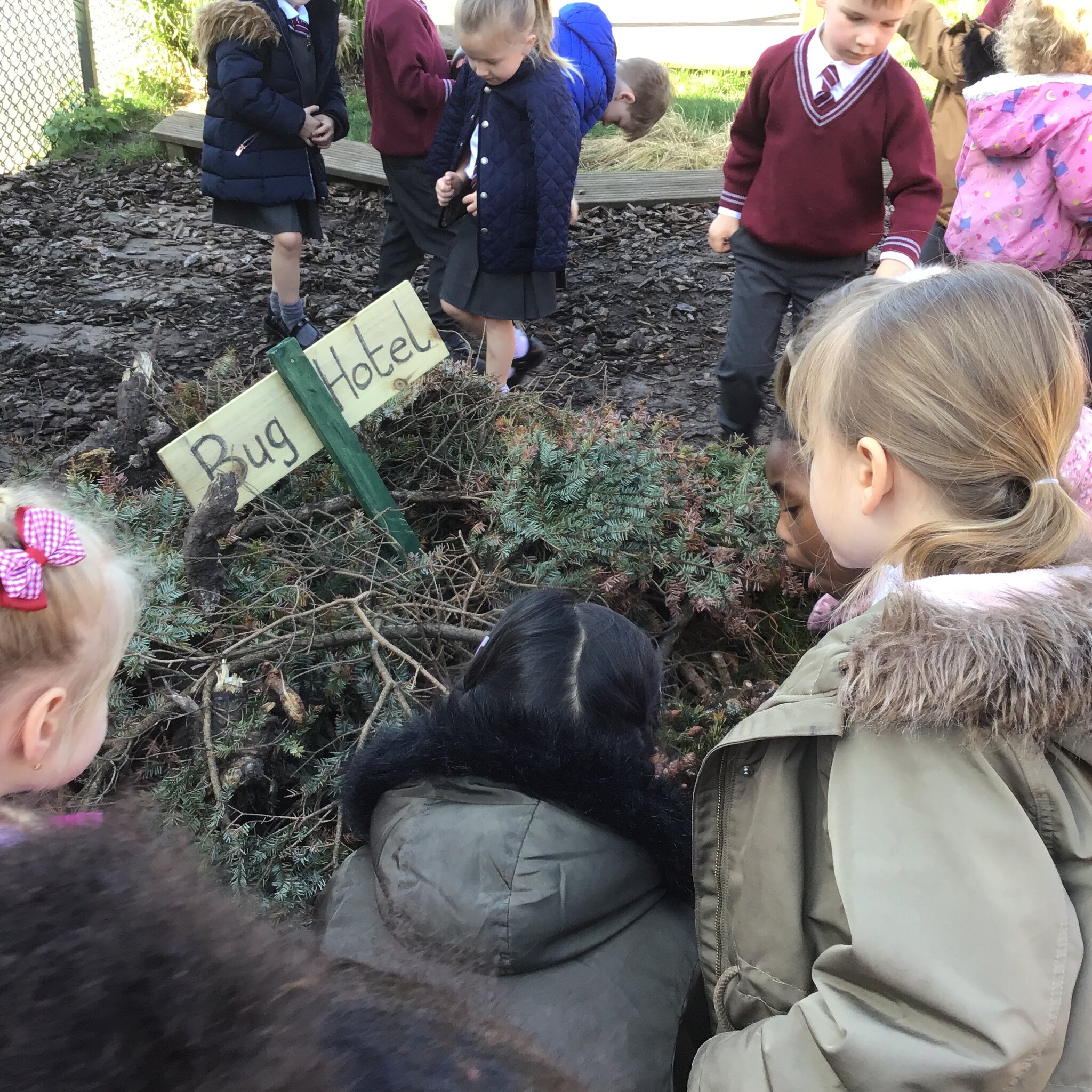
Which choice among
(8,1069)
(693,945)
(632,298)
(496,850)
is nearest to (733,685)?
(693,945)

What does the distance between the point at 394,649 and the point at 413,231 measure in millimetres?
3112

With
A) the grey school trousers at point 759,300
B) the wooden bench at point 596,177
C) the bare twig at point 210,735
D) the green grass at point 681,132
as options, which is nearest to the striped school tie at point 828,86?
the grey school trousers at point 759,300

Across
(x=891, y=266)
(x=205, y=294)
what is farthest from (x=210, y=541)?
(x=205, y=294)

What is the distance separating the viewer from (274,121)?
4.29m

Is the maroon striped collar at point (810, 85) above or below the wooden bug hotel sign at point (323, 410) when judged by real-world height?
above

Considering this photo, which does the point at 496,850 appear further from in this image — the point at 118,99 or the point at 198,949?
the point at 118,99

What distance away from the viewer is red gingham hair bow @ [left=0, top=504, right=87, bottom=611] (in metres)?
1.04

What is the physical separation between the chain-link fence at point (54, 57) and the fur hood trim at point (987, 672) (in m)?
7.64

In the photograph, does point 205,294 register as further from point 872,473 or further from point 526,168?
point 872,473

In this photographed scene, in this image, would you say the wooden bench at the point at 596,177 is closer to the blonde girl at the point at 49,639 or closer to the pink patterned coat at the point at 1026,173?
the pink patterned coat at the point at 1026,173

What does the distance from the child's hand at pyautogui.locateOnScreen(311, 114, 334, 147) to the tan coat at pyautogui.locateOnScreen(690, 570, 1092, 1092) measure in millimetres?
4146

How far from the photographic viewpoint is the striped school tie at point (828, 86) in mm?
3211

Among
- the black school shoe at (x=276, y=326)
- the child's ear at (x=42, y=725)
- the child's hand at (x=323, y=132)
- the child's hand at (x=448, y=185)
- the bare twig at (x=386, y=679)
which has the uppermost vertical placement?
the child's hand at (x=323, y=132)

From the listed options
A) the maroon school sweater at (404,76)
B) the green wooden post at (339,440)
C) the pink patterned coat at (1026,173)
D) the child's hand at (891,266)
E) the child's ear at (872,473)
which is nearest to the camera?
the child's ear at (872,473)
